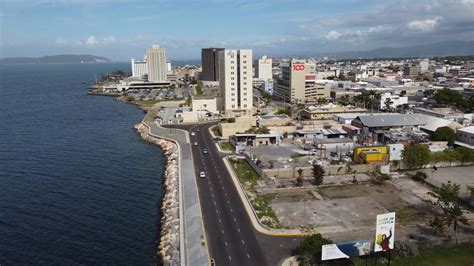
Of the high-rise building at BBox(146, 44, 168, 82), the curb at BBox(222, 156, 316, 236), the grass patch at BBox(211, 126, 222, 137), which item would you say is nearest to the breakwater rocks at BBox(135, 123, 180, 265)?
the curb at BBox(222, 156, 316, 236)

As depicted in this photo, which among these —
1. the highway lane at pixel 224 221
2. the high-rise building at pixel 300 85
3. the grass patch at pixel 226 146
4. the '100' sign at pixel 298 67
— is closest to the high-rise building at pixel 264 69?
the high-rise building at pixel 300 85

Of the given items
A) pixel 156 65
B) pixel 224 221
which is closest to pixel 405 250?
pixel 224 221

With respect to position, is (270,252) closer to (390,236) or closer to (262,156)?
(390,236)

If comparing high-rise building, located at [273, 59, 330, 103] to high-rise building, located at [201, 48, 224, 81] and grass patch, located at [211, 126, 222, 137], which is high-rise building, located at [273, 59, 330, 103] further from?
high-rise building, located at [201, 48, 224, 81]

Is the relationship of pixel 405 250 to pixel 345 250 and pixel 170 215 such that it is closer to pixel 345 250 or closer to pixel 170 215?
pixel 345 250

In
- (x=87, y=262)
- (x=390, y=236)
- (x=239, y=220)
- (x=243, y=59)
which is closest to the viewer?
(x=390, y=236)

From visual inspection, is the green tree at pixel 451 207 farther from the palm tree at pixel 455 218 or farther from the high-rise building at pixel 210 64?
the high-rise building at pixel 210 64

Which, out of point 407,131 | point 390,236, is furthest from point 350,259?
point 407,131
